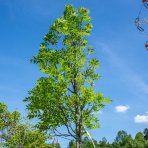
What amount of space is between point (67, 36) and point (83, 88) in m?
4.42

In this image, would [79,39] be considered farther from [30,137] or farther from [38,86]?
[30,137]

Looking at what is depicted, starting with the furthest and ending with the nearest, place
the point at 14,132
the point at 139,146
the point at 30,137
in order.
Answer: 1. the point at 139,146
2. the point at 30,137
3. the point at 14,132

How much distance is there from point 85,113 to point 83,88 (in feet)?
5.30

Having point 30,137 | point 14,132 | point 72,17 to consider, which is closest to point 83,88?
point 72,17

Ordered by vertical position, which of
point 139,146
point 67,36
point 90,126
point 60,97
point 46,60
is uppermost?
point 139,146

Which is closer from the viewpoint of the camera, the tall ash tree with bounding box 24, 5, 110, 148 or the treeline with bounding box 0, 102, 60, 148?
the tall ash tree with bounding box 24, 5, 110, 148

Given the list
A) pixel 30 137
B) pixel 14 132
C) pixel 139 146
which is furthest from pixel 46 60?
pixel 139 146

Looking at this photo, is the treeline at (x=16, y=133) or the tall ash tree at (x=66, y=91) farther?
the treeline at (x=16, y=133)

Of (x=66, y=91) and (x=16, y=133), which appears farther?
(x=16, y=133)

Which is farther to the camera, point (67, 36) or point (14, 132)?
point (14, 132)

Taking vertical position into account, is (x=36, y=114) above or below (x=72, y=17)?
below

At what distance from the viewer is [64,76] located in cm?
2669

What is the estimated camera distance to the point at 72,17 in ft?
95.6

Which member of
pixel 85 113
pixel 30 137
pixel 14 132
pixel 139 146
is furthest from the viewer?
pixel 139 146
